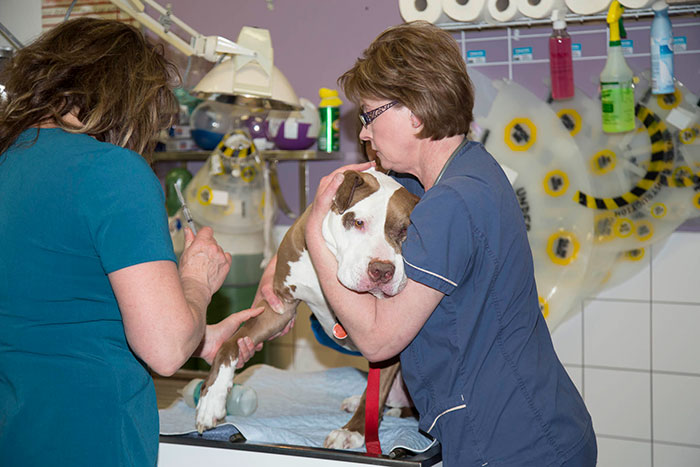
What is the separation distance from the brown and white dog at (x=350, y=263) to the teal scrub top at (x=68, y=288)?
579 millimetres

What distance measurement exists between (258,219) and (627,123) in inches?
65.5

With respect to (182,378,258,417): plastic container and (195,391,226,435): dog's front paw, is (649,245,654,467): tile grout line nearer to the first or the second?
(182,378,258,417): plastic container

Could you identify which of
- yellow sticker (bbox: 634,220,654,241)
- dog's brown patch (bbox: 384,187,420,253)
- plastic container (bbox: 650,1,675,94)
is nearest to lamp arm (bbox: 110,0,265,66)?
dog's brown patch (bbox: 384,187,420,253)

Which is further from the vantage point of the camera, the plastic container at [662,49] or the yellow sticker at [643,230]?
the yellow sticker at [643,230]

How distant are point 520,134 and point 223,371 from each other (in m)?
1.85

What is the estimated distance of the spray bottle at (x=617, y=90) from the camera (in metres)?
2.94

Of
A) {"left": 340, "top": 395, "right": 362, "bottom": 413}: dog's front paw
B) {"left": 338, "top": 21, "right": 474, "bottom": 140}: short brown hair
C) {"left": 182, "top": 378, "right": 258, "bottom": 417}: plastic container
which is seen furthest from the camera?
{"left": 340, "top": 395, "right": 362, "bottom": 413}: dog's front paw

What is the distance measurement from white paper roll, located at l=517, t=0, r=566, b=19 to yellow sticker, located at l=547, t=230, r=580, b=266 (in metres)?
0.96

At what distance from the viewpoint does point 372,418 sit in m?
1.76

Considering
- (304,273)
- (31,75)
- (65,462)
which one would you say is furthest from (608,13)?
(65,462)

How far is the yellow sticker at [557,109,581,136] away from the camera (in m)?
3.10

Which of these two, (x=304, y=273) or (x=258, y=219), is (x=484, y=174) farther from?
(x=258, y=219)

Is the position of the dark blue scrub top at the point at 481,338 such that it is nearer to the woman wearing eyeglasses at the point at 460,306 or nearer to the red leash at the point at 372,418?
the woman wearing eyeglasses at the point at 460,306

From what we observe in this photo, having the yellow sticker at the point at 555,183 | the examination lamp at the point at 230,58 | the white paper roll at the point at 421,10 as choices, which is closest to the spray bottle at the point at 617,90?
the yellow sticker at the point at 555,183
